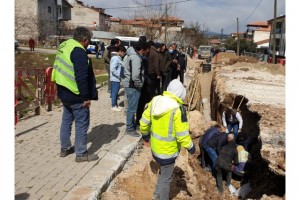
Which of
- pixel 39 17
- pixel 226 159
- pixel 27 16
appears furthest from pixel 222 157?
pixel 27 16

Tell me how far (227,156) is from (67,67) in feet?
9.99

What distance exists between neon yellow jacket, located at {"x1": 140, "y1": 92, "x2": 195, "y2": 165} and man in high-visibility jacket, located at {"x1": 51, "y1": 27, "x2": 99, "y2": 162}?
A: 3.49 ft

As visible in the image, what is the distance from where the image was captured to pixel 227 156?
5641 mm

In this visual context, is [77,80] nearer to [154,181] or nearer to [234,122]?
[154,181]

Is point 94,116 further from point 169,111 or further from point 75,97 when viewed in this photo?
point 169,111

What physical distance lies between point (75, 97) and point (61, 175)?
105cm

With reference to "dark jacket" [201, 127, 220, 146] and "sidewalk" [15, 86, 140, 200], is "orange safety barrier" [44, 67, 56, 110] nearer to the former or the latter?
"sidewalk" [15, 86, 140, 200]

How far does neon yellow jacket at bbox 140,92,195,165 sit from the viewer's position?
370cm

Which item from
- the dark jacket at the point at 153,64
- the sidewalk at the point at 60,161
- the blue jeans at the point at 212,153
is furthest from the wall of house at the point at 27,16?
the blue jeans at the point at 212,153

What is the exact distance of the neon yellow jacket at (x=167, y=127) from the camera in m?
3.70

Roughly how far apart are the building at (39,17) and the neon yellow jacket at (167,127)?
→ 115 feet

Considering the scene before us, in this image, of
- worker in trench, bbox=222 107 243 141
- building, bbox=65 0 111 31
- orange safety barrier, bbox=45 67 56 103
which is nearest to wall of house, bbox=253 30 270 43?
building, bbox=65 0 111 31

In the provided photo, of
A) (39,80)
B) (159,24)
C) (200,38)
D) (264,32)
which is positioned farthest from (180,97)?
(264,32)

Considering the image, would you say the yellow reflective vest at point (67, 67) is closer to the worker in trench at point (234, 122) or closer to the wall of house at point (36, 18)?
the worker in trench at point (234, 122)
